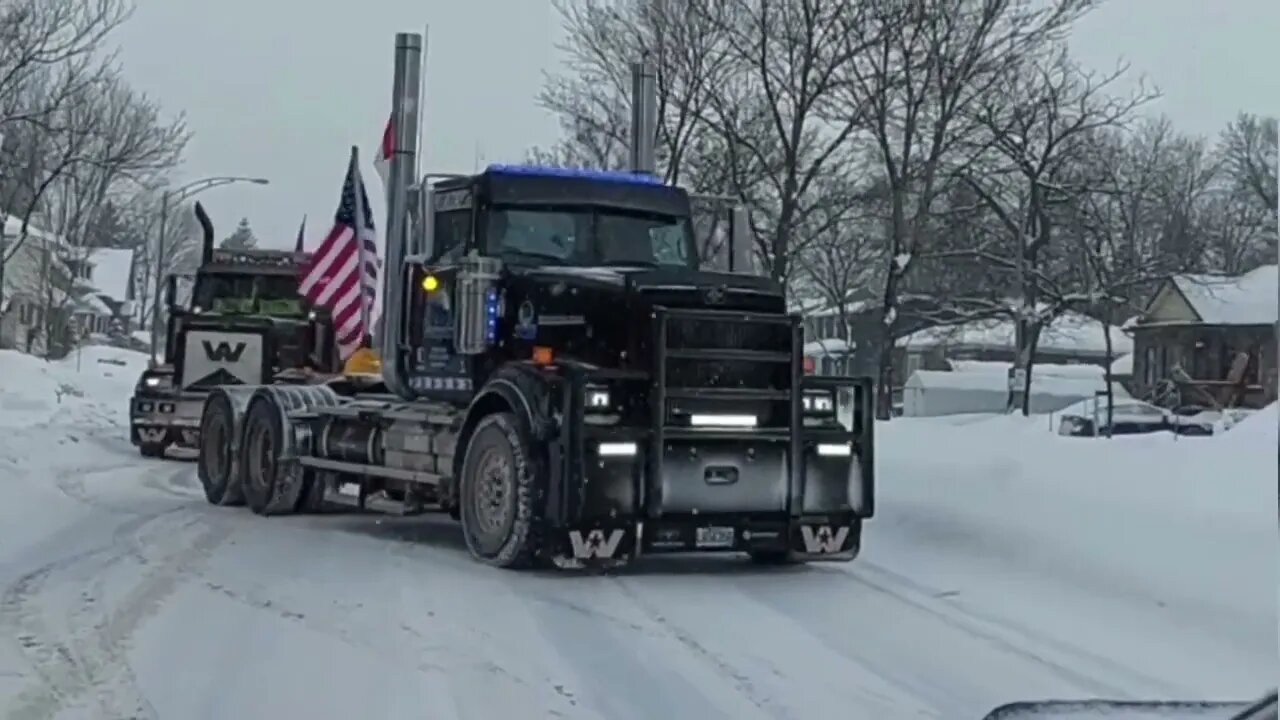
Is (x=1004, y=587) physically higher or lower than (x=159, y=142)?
lower

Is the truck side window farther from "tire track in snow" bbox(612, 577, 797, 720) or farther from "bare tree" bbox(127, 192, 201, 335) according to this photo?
"bare tree" bbox(127, 192, 201, 335)

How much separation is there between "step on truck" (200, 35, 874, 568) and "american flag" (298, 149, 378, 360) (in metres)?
7.29

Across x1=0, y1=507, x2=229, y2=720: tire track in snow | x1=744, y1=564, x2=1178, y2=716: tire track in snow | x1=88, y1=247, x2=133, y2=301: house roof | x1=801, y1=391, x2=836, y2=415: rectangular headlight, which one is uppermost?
x1=88, y1=247, x2=133, y2=301: house roof

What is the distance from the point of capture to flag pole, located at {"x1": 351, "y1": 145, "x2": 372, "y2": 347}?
67.6 feet

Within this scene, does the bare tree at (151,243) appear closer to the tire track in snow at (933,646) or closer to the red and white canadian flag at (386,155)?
the red and white canadian flag at (386,155)

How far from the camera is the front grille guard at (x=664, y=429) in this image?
38.9 ft

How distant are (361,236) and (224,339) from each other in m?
3.09

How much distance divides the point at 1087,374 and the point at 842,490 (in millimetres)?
69666

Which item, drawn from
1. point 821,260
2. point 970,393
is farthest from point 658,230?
point 970,393

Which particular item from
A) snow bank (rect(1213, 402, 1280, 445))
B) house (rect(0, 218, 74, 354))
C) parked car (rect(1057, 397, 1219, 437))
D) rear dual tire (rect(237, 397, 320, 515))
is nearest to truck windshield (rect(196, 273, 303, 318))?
Result: rear dual tire (rect(237, 397, 320, 515))

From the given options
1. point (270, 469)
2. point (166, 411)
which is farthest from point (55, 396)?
point (270, 469)

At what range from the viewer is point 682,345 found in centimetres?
1212

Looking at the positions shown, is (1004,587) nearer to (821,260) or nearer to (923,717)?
(923,717)

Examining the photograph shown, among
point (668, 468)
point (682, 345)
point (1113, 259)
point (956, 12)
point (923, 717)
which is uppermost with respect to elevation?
point (956, 12)
